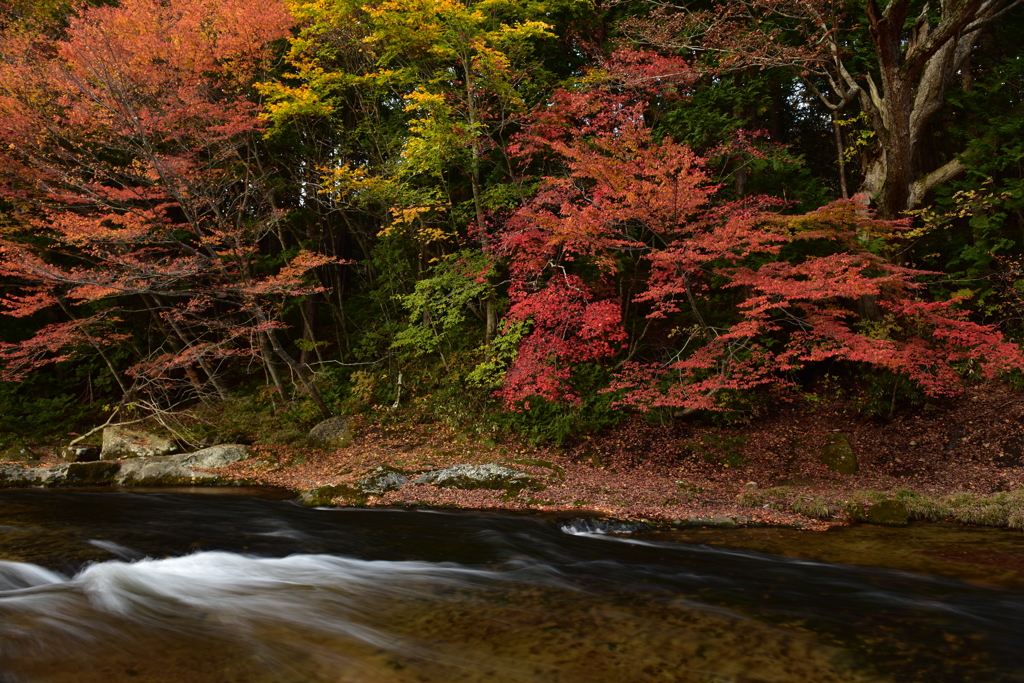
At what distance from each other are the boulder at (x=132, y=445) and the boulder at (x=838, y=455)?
13295 millimetres

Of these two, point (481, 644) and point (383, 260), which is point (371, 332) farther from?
point (481, 644)

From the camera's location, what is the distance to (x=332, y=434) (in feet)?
42.5

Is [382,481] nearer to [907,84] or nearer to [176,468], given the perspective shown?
[176,468]

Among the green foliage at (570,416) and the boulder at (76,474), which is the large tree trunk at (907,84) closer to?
the green foliage at (570,416)

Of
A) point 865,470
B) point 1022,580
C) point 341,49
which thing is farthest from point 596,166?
point 341,49

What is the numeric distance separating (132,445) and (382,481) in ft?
23.1

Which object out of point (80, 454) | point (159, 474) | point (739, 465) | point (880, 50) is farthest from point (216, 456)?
point (880, 50)

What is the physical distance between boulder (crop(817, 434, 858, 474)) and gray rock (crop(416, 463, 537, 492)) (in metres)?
4.85

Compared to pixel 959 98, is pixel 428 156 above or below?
below

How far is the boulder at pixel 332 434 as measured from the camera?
1270cm

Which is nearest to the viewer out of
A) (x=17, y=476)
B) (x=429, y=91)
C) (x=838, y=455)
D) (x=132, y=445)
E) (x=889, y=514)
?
(x=889, y=514)

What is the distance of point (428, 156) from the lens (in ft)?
38.5

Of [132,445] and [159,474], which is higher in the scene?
[132,445]

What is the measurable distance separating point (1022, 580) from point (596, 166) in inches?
277
